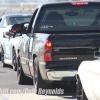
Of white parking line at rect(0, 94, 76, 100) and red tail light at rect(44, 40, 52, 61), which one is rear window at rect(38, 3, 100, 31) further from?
white parking line at rect(0, 94, 76, 100)

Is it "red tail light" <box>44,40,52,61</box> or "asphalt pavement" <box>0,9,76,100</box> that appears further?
"asphalt pavement" <box>0,9,76,100</box>

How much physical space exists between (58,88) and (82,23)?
4.80ft

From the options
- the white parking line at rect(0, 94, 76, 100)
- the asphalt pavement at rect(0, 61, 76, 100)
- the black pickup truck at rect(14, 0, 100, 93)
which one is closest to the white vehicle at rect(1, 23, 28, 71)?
the asphalt pavement at rect(0, 61, 76, 100)

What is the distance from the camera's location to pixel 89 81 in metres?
9.13

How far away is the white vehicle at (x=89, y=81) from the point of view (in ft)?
28.3

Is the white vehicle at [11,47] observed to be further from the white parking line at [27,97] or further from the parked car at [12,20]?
the white parking line at [27,97]

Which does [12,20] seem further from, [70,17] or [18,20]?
[70,17]

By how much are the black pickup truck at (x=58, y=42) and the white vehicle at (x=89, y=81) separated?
1687 millimetres

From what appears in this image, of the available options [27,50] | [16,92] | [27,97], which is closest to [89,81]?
[27,97]

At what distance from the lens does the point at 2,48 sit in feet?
Answer: 67.2

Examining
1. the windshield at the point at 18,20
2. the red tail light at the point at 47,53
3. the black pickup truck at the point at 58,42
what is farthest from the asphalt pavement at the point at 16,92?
the windshield at the point at 18,20

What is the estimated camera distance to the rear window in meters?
13.1

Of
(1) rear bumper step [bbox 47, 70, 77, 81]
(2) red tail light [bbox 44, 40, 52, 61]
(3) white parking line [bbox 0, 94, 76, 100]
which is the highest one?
(2) red tail light [bbox 44, 40, 52, 61]

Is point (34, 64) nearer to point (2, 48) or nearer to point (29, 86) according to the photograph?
point (29, 86)
